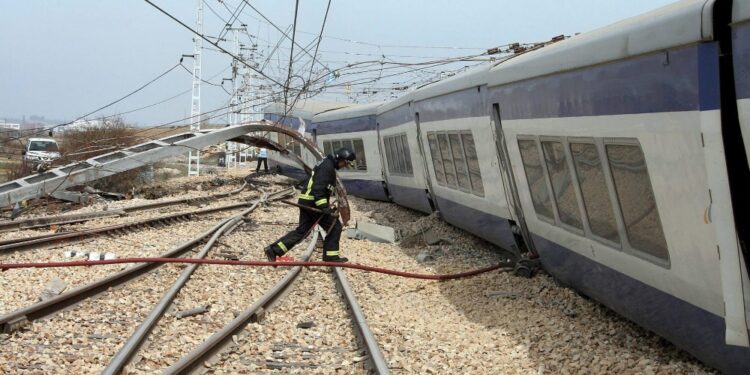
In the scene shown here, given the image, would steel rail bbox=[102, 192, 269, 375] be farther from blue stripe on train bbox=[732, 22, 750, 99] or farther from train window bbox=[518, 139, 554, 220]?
blue stripe on train bbox=[732, 22, 750, 99]

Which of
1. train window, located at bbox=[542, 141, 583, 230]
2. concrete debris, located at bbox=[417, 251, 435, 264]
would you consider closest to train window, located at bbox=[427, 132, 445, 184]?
concrete debris, located at bbox=[417, 251, 435, 264]

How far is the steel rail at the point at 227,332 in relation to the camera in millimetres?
5402

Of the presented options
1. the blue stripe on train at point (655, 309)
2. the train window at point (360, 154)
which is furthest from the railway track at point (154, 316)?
the train window at point (360, 154)

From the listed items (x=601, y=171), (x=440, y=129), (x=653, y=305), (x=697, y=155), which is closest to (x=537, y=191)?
(x=601, y=171)

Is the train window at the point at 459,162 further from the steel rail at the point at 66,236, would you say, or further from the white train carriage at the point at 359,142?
the white train carriage at the point at 359,142

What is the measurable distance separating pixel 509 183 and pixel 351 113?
41.7ft

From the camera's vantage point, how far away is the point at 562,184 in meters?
6.90

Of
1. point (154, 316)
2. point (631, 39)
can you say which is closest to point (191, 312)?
point (154, 316)

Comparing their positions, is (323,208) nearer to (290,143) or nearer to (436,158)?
(436,158)

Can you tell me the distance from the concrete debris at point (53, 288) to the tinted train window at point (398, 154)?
8.47 metres

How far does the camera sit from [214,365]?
5.71m

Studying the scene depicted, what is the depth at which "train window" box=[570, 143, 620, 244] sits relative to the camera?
5.91m

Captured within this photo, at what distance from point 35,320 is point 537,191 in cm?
512

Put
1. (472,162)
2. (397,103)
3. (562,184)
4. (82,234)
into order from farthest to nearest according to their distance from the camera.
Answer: (397,103)
(82,234)
(472,162)
(562,184)
